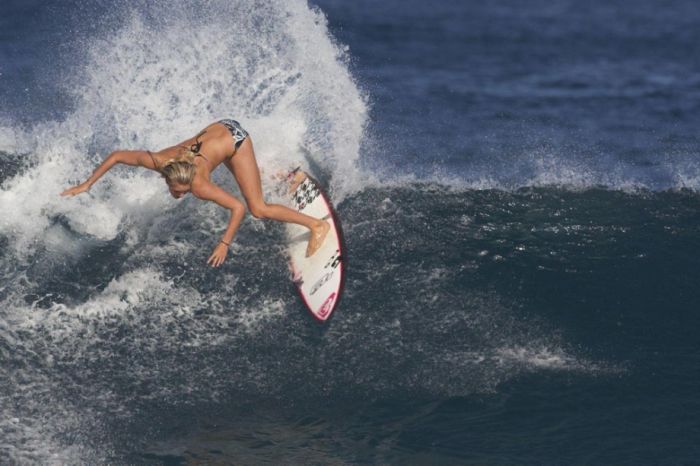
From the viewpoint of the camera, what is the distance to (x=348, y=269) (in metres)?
10.6

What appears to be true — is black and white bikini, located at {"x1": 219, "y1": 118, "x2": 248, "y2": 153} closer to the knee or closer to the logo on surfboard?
the knee

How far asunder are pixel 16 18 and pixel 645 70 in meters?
12.2

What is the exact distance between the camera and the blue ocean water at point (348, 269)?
8.71 meters

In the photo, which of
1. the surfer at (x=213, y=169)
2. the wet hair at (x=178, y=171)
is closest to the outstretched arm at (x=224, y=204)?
the surfer at (x=213, y=169)

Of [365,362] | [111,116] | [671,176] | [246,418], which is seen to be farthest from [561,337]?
[111,116]

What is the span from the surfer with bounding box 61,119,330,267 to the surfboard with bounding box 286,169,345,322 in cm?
13

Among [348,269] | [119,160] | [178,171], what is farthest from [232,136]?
[348,269]

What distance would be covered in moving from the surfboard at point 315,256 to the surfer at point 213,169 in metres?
0.13

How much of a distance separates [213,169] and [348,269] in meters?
1.94

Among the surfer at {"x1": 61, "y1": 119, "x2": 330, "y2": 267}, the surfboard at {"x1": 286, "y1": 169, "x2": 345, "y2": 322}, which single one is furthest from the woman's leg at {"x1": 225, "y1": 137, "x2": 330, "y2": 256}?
the surfboard at {"x1": 286, "y1": 169, "x2": 345, "y2": 322}

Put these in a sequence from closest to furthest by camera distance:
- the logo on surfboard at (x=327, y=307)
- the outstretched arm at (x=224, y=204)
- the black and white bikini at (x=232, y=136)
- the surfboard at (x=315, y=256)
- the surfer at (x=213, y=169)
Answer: the surfer at (x=213, y=169)
the outstretched arm at (x=224, y=204)
the black and white bikini at (x=232, y=136)
the logo on surfboard at (x=327, y=307)
the surfboard at (x=315, y=256)

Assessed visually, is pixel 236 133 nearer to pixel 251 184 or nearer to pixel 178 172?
pixel 251 184

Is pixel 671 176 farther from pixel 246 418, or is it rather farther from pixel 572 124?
pixel 246 418

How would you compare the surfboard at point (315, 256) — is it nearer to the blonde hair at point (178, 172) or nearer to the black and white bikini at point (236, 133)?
the black and white bikini at point (236, 133)
